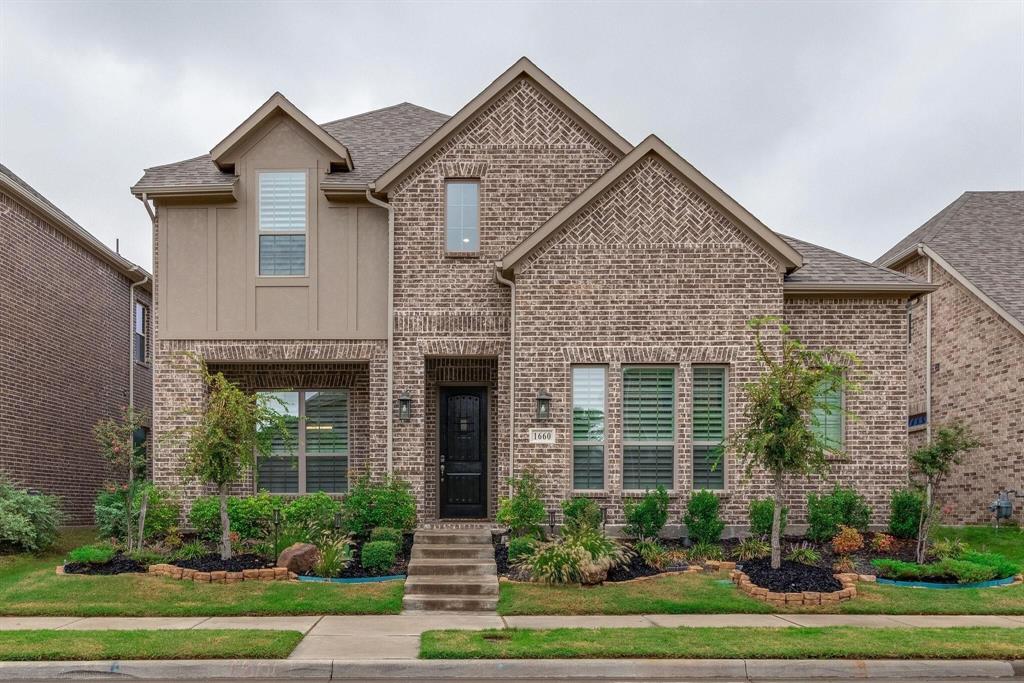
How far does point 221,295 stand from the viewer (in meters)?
15.3

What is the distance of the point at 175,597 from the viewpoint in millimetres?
10961

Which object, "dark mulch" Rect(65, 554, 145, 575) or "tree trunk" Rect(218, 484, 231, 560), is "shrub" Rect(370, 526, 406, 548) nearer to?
"tree trunk" Rect(218, 484, 231, 560)

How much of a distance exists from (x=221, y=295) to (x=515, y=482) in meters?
6.16

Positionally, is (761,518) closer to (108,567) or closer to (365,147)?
(108,567)

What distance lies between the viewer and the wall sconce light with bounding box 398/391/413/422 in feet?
48.2

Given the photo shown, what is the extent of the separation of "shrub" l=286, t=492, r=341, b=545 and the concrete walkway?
3253 mm

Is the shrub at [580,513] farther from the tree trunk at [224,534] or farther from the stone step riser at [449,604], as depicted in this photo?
the tree trunk at [224,534]

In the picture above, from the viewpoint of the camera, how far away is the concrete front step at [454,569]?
12133 mm

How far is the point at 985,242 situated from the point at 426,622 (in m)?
15.8

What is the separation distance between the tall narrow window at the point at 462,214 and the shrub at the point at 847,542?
295 inches

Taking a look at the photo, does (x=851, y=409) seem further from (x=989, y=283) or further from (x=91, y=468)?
(x=91, y=468)

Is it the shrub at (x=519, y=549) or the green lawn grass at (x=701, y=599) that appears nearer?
the green lawn grass at (x=701, y=599)

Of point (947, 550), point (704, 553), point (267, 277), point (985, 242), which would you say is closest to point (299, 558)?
point (267, 277)

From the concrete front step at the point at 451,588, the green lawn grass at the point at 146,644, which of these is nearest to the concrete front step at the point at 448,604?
the concrete front step at the point at 451,588
